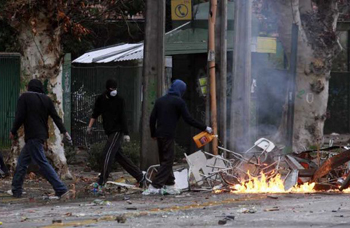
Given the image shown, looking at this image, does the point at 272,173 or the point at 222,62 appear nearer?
the point at 272,173

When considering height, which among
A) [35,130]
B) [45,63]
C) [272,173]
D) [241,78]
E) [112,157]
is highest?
[45,63]

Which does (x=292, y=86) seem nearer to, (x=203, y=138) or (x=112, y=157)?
(x=203, y=138)

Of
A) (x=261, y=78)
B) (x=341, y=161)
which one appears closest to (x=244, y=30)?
(x=341, y=161)

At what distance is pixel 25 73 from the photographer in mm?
14469

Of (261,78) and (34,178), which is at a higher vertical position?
(261,78)

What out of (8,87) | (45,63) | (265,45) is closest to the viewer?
(45,63)

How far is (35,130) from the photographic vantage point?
38.9 feet

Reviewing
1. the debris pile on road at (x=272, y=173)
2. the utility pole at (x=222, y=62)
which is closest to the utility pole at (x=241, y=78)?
the utility pole at (x=222, y=62)

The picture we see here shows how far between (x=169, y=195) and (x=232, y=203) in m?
1.59

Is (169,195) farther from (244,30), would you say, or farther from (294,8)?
(294,8)

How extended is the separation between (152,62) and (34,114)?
2.95 meters

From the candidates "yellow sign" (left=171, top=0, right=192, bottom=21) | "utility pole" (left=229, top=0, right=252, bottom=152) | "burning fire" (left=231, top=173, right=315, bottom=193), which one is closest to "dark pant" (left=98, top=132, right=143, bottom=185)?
"burning fire" (left=231, top=173, right=315, bottom=193)

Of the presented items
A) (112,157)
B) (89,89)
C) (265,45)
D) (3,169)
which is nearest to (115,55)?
(89,89)

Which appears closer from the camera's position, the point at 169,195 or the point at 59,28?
the point at 169,195
